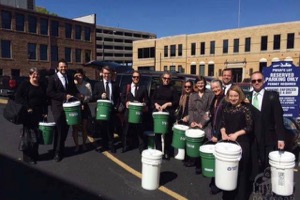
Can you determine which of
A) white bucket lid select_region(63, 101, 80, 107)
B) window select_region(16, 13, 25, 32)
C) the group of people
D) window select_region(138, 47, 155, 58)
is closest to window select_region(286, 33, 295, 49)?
window select_region(138, 47, 155, 58)

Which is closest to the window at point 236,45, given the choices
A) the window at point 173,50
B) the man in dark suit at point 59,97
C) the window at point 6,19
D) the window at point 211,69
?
the window at point 211,69

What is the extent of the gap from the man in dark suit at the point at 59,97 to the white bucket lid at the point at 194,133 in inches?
97.9

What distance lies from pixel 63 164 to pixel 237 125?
11.7 ft

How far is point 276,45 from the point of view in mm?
41656

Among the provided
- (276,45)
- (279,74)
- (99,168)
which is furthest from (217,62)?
(99,168)

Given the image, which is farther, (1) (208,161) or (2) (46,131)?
(2) (46,131)

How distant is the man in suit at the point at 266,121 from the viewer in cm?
420

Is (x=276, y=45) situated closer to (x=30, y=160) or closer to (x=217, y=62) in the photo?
(x=217, y=62)

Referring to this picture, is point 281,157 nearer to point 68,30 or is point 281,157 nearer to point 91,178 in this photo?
point 91,178

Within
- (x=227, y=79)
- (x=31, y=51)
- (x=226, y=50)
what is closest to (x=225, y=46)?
(x=226, y=50)

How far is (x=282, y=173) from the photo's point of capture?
4039 millimetres

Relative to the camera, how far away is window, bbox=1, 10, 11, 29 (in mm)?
36531

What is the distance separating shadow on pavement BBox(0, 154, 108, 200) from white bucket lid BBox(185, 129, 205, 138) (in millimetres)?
1805

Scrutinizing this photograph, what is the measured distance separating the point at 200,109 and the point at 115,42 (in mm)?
99831
